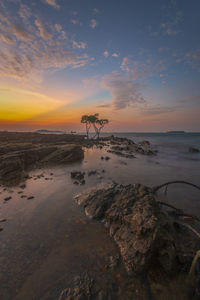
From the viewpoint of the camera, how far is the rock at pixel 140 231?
4047 millimetres

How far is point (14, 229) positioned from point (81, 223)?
3.33 meters

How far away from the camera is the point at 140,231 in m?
4.46

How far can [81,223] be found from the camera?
6.78m

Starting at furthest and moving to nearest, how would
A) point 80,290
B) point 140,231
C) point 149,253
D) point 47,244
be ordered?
point 47,244, point 140,231, point 149,253, point 80,290

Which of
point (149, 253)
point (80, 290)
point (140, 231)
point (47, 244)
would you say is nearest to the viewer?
point (80, 290)

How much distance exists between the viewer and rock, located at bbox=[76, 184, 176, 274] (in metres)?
4.05

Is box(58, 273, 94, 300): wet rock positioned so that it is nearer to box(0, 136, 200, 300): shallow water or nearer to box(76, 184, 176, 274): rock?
box(0, 136, 200, 300): shallow water

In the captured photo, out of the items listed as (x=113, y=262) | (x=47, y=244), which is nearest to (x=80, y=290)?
(x=113, y=262)

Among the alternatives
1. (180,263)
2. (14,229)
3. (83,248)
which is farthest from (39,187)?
(180,263)

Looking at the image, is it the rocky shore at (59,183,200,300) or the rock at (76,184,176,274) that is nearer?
the rocky shore at (59,183,200,300)

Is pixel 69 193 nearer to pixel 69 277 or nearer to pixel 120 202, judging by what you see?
pixel 120 202

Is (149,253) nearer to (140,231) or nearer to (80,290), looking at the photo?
(140,231)

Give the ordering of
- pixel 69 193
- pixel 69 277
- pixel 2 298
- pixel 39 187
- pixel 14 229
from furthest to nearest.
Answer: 1. pixel 39 187
2. pixel 69 193
3. pixel 14 229
4. pixel 69 277
5. pixel 2 298

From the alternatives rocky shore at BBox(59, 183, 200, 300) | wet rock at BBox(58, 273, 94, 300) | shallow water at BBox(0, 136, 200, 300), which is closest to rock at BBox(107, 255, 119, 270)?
rocky shore at BBox(59, 183, 200, 300)
